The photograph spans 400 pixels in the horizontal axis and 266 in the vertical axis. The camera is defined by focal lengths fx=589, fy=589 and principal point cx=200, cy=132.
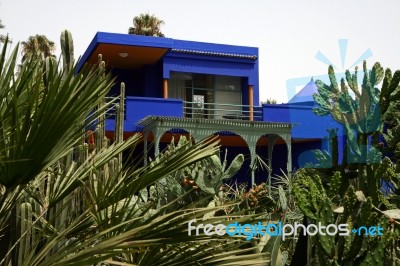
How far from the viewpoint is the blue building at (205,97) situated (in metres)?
20.4

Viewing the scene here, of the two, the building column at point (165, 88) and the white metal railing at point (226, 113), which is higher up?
the building column at point (165, 88)

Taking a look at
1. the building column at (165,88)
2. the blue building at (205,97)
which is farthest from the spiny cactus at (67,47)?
the building column at (165,88)

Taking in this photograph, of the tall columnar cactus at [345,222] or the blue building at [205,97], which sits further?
the blue building at [205,97]

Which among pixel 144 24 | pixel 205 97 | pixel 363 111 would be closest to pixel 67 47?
pixel 363 111

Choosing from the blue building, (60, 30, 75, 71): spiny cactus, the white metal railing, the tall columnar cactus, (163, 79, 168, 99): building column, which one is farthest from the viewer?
(163, 79, 168, 99): building column

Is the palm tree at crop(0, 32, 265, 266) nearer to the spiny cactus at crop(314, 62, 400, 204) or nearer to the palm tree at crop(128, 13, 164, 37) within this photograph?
the spiny cactus at crop(314, 62, 400, 204)

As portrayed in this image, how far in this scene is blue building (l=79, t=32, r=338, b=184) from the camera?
20.4 m

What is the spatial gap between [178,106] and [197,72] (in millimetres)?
2874

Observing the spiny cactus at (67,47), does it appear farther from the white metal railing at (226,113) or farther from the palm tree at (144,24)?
the palm tree at (144,24)

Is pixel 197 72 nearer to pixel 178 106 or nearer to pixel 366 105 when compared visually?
pixel 178 106

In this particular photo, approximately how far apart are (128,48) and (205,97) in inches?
169

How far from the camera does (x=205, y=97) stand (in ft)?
80.5

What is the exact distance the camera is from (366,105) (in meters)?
7.10

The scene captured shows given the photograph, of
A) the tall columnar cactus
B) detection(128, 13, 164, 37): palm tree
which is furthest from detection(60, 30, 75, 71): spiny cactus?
detection(128, 13, 164, 37): palm tree
